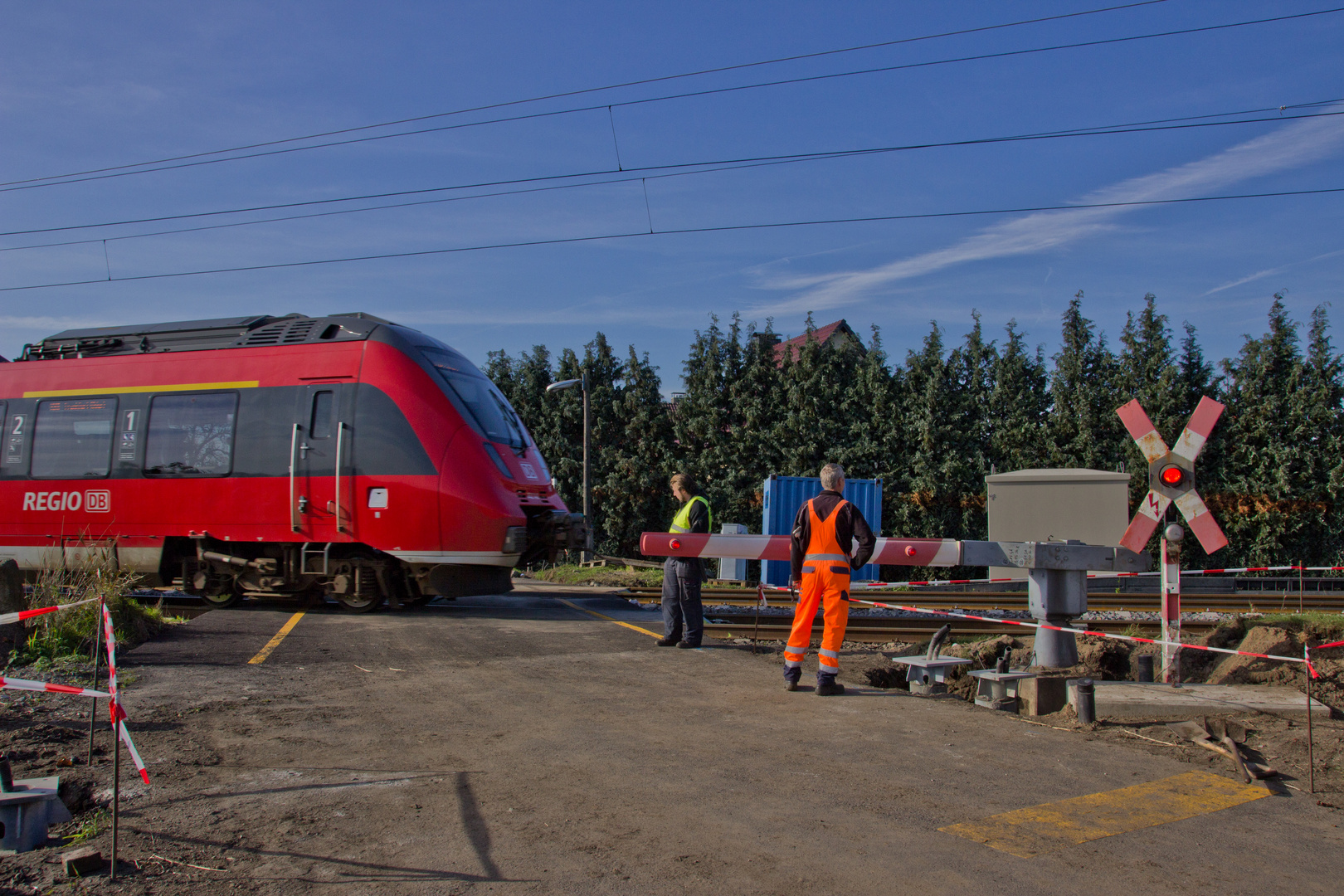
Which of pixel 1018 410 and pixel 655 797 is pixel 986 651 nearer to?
pixel 655 797

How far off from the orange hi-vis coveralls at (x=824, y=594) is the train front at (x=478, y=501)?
4726 millimetres

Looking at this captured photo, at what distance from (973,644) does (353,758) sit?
259 inches

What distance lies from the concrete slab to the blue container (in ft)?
37.7

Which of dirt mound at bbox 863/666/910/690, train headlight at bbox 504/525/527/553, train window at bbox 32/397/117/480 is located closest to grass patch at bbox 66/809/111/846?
dirt mound at bbox 863/666/910/690

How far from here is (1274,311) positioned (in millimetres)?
20594

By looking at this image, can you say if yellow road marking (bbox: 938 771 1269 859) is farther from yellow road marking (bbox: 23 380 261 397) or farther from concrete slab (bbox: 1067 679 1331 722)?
yellow road marking (bbox: 23 380 261 397)

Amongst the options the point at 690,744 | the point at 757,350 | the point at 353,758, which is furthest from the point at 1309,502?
the point at 353,758

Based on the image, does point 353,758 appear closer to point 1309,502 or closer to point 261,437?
point 261,437

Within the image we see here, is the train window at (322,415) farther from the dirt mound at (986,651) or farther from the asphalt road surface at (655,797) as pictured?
the dirt mound at (986,651)

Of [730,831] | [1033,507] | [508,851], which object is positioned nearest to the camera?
[508,851]

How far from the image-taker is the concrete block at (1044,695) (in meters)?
5.83

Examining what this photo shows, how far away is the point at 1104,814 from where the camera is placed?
12.7 feet

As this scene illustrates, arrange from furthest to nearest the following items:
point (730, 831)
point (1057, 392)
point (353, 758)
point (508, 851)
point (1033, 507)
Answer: point (1057, 392), point (1033, 507), point (353, 758), point (730, 831), point (508, 851)

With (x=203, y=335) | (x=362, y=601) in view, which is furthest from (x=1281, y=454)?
(x=203, y=335)
